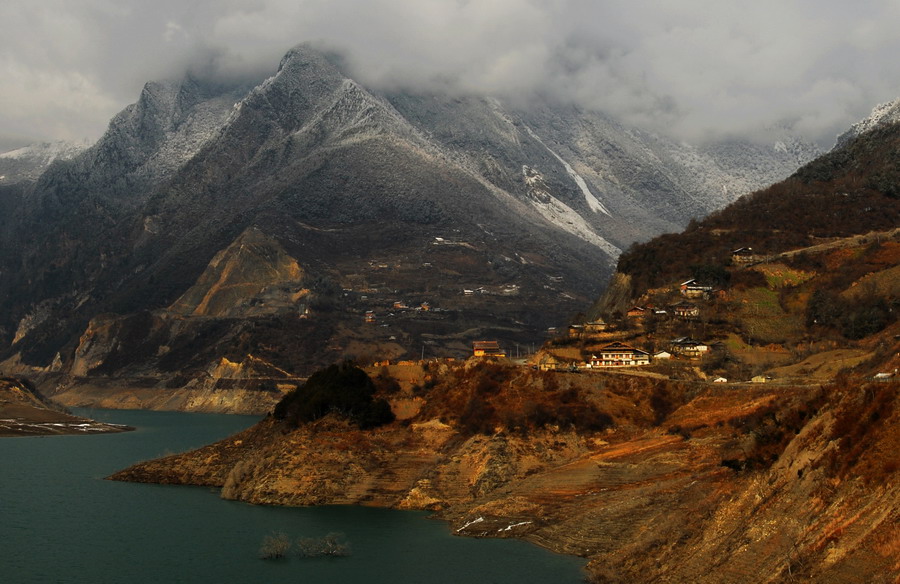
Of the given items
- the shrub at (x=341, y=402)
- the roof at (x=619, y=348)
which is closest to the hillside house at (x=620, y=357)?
the roof at (x=619, y=348)

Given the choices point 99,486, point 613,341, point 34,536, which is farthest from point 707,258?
point 34,536

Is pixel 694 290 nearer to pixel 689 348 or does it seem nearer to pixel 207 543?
pixel 689 348

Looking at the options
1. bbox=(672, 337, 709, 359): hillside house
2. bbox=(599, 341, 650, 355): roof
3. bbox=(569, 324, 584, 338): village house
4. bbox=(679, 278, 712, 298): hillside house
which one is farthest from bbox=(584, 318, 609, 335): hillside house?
bbox=(679, 278, 712, 298): hillside house

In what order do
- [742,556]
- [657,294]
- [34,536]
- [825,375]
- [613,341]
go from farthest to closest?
[657,294]
[613,341]
[825,375]
[34,536]
[742,556]

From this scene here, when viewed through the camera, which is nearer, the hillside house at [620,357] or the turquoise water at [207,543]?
the turquoise water at [207,543]

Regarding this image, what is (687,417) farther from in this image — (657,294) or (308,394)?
(657,294)

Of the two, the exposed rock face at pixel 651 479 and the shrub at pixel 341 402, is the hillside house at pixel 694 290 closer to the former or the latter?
the exposed rock face at pixel 651 479
